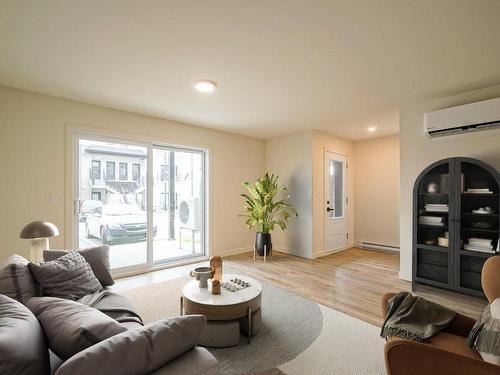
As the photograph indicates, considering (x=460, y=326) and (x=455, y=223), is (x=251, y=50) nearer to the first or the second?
(x=460, y=326)

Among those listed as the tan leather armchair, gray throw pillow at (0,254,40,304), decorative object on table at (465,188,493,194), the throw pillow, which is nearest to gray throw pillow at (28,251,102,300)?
gray throw pillow at (0,254,40,304)

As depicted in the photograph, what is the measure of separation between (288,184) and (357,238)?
2188 millimetres

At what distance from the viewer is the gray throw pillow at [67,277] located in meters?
1.85

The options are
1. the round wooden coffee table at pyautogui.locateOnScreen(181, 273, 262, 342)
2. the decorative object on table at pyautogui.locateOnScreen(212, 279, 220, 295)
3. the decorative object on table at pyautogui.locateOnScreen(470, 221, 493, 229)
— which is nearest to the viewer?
the round wooden coffee table at pyautogui.locateOnScreen(181, 273, 262, 342)

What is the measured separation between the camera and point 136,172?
13.7 ft

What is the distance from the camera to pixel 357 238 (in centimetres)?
604

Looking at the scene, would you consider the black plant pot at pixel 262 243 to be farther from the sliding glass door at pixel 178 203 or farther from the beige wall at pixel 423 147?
the beige wall at pixel 423 147

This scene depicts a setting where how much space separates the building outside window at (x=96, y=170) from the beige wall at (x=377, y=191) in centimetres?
521

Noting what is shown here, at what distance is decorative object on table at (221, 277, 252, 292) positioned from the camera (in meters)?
2.40

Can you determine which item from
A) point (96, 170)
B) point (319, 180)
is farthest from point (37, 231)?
point (319, 180)

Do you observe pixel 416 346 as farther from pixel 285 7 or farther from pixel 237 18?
pixel 237 18

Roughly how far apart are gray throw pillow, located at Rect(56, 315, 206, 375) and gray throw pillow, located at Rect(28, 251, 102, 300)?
1313 millimetres

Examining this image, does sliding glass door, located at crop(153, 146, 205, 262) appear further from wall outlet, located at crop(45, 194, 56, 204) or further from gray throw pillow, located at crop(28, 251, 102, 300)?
gray throw pillow, located at crop(28, 251, 102, 300)

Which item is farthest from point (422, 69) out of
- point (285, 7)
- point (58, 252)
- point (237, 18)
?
point (58, 252)
